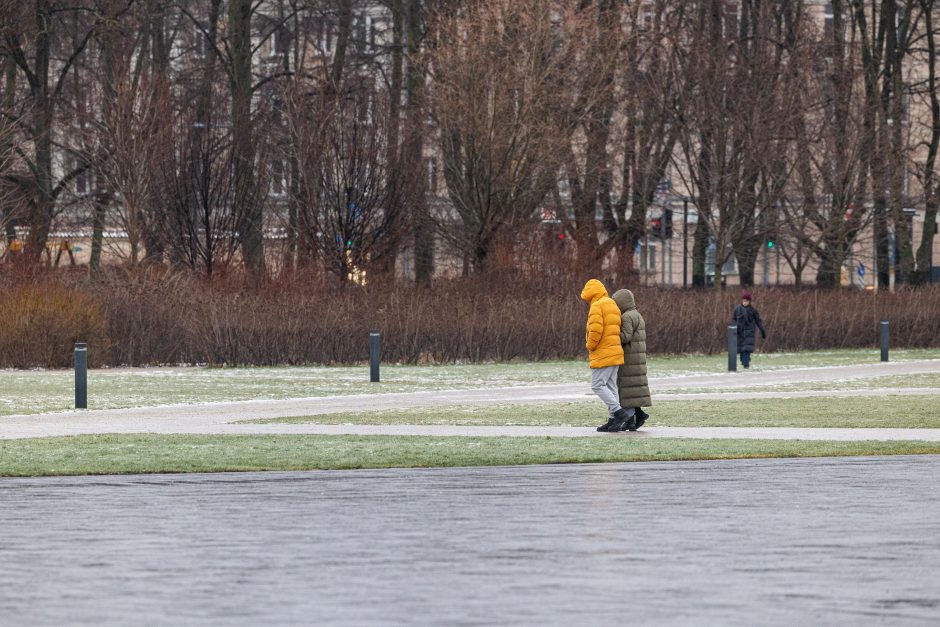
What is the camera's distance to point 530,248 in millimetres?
44469

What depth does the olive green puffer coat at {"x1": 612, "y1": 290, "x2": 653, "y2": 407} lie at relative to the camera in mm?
19859

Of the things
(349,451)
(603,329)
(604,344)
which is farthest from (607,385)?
(349,451)

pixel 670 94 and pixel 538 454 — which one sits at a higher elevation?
pixel 670 94

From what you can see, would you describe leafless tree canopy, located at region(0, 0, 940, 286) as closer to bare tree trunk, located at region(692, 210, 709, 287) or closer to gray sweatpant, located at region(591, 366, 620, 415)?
bare tree trunk, located at region(692, 210, 709, 287)

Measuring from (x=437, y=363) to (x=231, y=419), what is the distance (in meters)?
16.6

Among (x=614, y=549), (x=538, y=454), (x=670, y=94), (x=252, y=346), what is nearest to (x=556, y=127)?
(x=670, y=94)

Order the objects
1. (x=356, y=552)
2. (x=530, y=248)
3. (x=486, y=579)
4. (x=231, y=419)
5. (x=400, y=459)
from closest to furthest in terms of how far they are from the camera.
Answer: (x=486, y=579) < (x=356, y=552) < (x=400, y=459) < (x=231, y=419) < (x=530, y=248)

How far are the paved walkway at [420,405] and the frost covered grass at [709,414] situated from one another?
759 mm

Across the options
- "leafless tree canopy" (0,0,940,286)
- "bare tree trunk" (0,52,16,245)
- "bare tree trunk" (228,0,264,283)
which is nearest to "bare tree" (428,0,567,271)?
"leafless tree canopy" (0,0,940,286)

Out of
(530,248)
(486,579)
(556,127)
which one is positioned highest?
(556,127)

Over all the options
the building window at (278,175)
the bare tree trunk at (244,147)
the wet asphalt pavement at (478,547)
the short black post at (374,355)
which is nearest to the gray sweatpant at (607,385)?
the wet asphalt pavement at (478,547)

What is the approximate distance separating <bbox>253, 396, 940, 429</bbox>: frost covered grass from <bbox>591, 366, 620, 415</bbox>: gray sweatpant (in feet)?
4.54

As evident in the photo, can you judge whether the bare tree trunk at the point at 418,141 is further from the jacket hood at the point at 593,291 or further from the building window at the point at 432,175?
the jacket hood at the point at 593,291

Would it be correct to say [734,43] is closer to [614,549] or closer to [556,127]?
[556,127]
